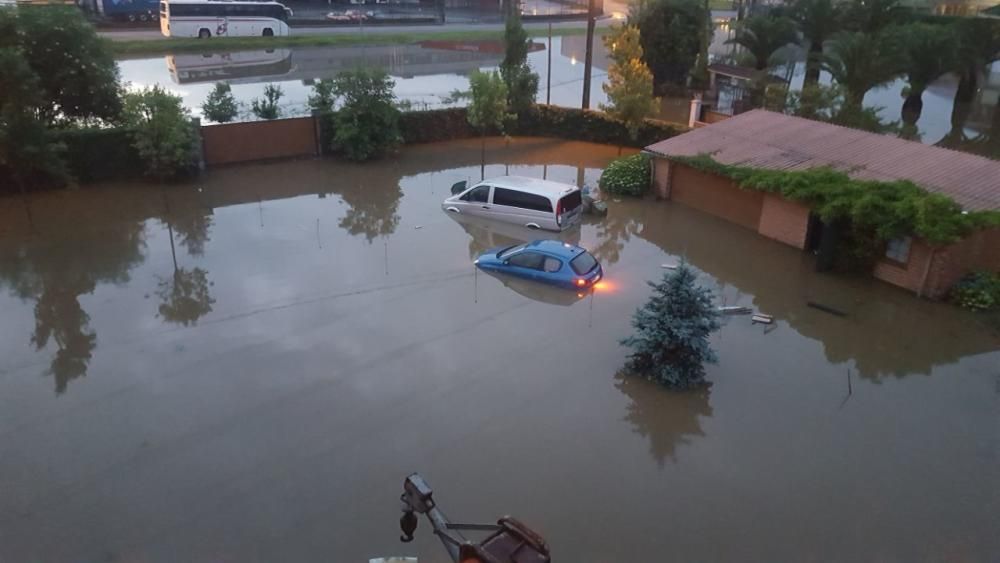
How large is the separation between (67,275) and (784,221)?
17669 millimetres

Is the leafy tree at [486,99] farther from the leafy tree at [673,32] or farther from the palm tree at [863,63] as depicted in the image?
the leafy tree at [673,32]

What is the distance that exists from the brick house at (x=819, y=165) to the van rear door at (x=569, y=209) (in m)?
3.79

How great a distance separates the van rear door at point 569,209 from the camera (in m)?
19.7

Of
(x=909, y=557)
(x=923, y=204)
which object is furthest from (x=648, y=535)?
(x=923, y=204)

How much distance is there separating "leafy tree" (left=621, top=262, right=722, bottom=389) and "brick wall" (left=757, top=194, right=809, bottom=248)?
291 inches

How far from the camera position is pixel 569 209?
66.1 ft

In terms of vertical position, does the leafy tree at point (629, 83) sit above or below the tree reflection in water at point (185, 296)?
above

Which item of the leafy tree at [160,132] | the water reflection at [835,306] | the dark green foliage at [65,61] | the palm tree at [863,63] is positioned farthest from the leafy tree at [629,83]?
the dark green foliage at [65,61]

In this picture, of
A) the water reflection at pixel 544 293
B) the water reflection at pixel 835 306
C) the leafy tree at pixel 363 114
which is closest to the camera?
the water reflection at pixel 835 306

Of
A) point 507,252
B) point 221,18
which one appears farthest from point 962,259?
point 221,18

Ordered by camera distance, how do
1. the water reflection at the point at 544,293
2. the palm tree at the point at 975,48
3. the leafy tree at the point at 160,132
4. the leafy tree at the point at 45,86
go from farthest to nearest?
1. the palm tree at the point at 975,48
2. the leafy tree at the point at 160,132
3. the leafy tree at the point at 45,86
4. the water reflection at the point at 544,293

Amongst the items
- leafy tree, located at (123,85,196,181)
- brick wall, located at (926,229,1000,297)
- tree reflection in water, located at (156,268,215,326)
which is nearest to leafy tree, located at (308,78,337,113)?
leafy tree, located at (123,85,196,181)

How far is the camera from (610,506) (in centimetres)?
988

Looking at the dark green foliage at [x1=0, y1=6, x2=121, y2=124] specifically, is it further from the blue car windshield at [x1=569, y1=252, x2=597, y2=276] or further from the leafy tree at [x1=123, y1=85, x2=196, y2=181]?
the blue car windshield at [x1=569, y1=252, x2=597, y2=276]
